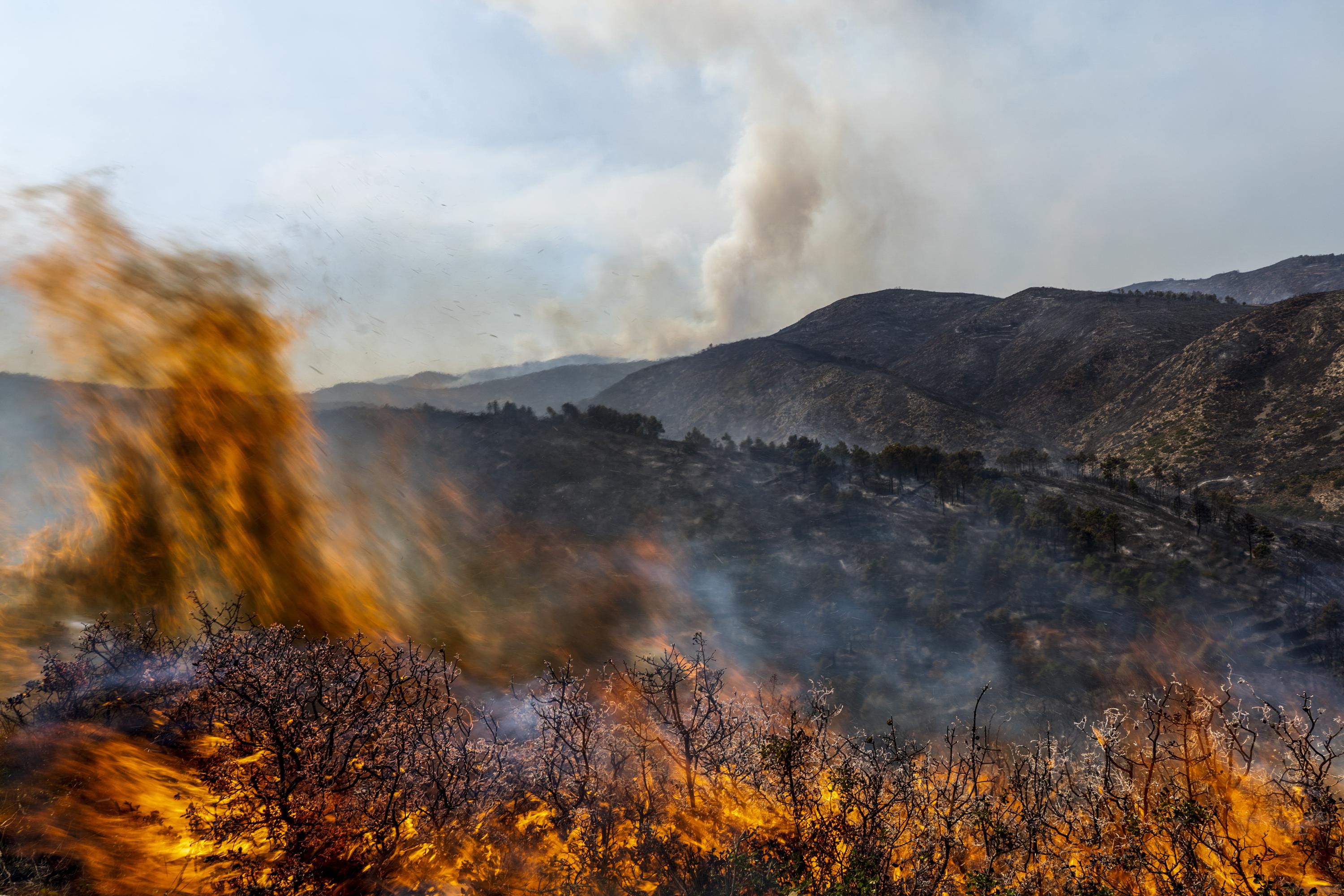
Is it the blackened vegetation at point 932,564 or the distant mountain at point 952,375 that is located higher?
the distant mountain at point 952,375

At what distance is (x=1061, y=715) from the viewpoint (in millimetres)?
27203

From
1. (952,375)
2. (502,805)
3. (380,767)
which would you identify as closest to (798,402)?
(952,375)

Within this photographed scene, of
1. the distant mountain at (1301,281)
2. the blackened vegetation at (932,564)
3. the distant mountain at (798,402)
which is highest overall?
the distant mountain at (1301,281)

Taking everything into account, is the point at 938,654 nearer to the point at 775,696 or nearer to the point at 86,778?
the point at 775,696

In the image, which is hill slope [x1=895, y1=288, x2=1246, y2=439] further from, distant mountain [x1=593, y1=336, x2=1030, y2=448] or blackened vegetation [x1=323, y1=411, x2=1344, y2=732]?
blackened vegetation [x1=323, y1=411, x2=1344, y2=732]

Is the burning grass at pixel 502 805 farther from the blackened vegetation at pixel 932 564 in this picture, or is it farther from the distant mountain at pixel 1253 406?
the distant mountain at pixel 1253 406

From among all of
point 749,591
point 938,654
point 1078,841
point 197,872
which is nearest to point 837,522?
point 749,591

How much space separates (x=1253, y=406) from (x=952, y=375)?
227 ft

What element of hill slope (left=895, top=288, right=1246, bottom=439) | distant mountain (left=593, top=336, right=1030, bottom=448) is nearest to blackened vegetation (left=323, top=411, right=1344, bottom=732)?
distant mountain (left=593, top=336, right=1030, bottom=448)

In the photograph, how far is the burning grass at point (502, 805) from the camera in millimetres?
10406

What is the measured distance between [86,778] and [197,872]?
3.09m

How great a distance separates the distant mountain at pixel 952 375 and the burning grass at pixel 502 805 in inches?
3700

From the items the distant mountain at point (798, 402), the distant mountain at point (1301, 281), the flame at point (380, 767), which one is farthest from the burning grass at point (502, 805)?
the distant mountain at point (1301, 281)

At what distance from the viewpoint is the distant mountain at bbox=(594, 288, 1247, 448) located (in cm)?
10719
